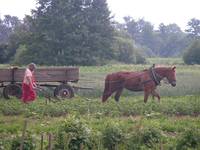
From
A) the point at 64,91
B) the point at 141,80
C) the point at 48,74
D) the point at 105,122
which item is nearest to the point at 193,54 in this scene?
the point at 64,91

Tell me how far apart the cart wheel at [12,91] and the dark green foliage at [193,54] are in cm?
3071

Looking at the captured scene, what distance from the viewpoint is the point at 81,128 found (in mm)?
8898

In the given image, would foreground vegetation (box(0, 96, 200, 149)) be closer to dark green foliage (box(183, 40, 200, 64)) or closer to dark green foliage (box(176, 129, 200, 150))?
dark green foliage (box(176, 129, 200, 150))

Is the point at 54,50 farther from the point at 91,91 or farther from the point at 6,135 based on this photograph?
the point at 6,135

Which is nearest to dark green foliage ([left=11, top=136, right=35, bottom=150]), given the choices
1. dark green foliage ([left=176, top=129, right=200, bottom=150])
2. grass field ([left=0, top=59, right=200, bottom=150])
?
grass field ([left=0, top=59, right=200, bottom=150])

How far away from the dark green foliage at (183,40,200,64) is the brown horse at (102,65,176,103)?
29777 millimetres

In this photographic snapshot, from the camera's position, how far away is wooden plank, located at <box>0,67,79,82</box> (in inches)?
723

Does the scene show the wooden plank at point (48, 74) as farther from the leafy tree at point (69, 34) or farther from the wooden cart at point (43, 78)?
the leafy tree at point (69, 34)

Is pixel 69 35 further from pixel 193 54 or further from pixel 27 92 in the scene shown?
pixel 27 92

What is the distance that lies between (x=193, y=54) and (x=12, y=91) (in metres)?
31.3

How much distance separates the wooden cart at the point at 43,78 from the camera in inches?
724

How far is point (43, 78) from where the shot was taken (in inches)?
738

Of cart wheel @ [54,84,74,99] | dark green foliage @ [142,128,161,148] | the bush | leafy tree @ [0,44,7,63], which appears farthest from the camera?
leafy tree @ [0,44,7,63]

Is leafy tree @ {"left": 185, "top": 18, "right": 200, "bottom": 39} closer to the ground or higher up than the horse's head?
higher up
